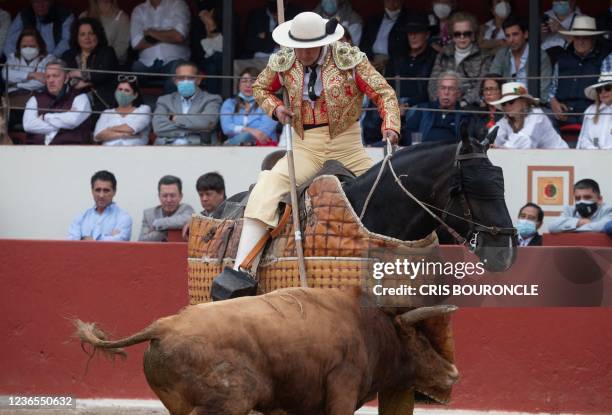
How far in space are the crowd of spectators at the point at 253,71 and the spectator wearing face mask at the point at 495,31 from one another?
0.01 metres

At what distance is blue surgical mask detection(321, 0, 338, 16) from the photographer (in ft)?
34.8

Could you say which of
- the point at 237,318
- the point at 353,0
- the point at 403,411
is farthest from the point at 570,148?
the point at 237,318

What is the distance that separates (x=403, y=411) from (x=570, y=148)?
15.0 feet

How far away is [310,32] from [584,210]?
11.1 feet

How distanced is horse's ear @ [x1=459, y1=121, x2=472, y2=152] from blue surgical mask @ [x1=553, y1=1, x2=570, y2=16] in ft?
16.9

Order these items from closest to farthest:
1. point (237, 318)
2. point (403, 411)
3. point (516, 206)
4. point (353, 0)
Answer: point (237, 318) → point (403, 411) → point (516, 206) → point (353, 0)

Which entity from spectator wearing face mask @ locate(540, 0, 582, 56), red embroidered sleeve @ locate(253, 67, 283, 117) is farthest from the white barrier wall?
red embroidered sleeve @ locate(253, 67, 283, 117)

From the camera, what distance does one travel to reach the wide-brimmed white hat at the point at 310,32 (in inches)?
234

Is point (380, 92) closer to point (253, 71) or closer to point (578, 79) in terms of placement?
point (578, 79)

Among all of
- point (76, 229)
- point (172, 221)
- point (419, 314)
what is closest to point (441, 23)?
point (172, 221)

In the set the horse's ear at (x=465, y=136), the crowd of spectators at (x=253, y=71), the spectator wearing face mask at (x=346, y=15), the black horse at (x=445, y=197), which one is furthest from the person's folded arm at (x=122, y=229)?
the horse's ear at (x=465, y=136)

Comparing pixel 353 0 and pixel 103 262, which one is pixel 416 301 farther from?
pixel 353 0

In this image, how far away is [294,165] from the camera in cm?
613

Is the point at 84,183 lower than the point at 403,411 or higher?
higher
